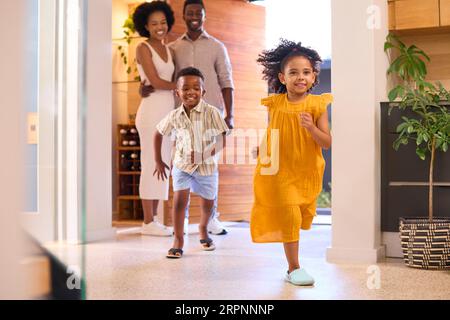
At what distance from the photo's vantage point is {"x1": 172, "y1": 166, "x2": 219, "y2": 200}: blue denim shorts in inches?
115

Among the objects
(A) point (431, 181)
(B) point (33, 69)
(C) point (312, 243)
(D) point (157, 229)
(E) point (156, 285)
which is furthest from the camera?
(D) point (157, 229)

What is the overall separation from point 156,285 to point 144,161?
5.94ft

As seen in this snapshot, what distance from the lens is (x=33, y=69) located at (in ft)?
2.01

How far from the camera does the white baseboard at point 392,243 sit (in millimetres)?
2820

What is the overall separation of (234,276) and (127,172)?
2.49 metres

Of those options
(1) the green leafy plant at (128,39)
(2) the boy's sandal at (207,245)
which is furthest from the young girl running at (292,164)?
(1) the green leafy plant at (128,39)

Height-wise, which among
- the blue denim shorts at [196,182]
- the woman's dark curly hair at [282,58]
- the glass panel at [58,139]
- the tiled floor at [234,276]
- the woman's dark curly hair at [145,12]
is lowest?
the tiled floor at [234,276]

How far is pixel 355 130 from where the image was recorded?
9.04 ft

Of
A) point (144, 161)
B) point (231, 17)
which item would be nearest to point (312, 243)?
point (144, 161)

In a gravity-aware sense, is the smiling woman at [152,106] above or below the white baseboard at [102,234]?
above

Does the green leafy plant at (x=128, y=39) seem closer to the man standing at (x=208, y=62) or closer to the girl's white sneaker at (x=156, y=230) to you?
the man standing at (x=208, y=62)

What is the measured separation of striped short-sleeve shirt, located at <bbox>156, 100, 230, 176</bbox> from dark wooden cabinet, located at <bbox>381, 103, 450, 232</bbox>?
814 millimetres

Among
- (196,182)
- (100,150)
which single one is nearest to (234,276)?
(196,182)

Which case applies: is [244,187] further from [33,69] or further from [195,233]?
[33,69]
